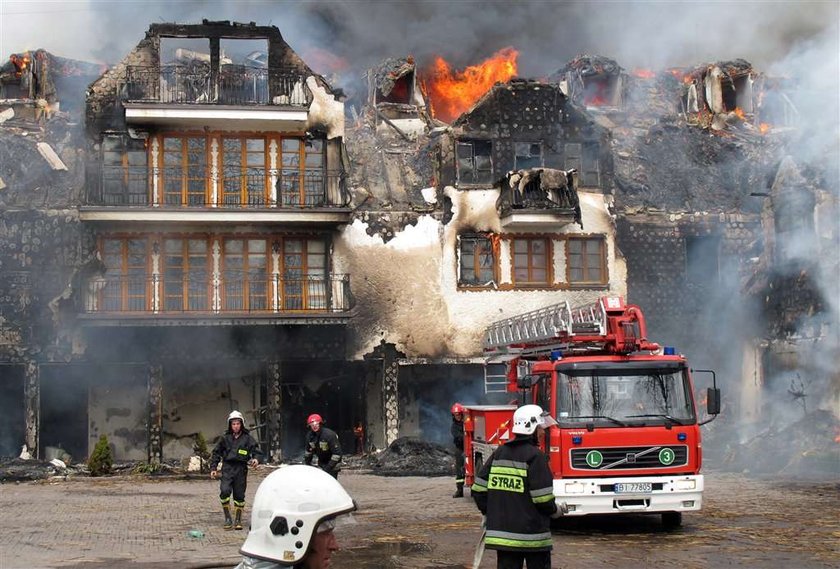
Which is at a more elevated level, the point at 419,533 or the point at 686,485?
the point at 686,485

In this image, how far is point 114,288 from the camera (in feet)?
95.8

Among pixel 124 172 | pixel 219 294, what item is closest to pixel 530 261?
pixel 219 294

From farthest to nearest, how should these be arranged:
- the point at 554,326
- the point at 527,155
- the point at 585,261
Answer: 1. the point at 527,155
2. the point at 585,261
3. the point at 554,326

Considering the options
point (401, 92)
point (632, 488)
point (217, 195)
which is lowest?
point (632, 488)

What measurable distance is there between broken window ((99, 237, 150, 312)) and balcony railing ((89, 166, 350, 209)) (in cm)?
116

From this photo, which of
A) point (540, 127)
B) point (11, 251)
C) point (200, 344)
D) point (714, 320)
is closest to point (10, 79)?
point (11, 251)

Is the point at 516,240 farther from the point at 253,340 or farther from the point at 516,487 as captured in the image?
the point at 516,487

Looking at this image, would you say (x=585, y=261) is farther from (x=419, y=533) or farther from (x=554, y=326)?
(x=419, y=533)

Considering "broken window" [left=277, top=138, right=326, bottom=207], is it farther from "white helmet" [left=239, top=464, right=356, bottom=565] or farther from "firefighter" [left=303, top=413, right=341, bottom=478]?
"white helmet" [left=239, top=464, right=356, bottom=565]

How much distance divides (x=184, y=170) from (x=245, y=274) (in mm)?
3249

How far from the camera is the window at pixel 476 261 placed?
1228 inches

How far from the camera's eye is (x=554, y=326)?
16.7 metres

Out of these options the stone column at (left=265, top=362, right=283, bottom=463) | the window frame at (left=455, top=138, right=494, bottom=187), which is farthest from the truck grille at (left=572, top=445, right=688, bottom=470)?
the window frame at (left=455, top=138, right=494, bottom=187)

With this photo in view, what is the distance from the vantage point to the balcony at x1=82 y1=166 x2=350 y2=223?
28750mm
